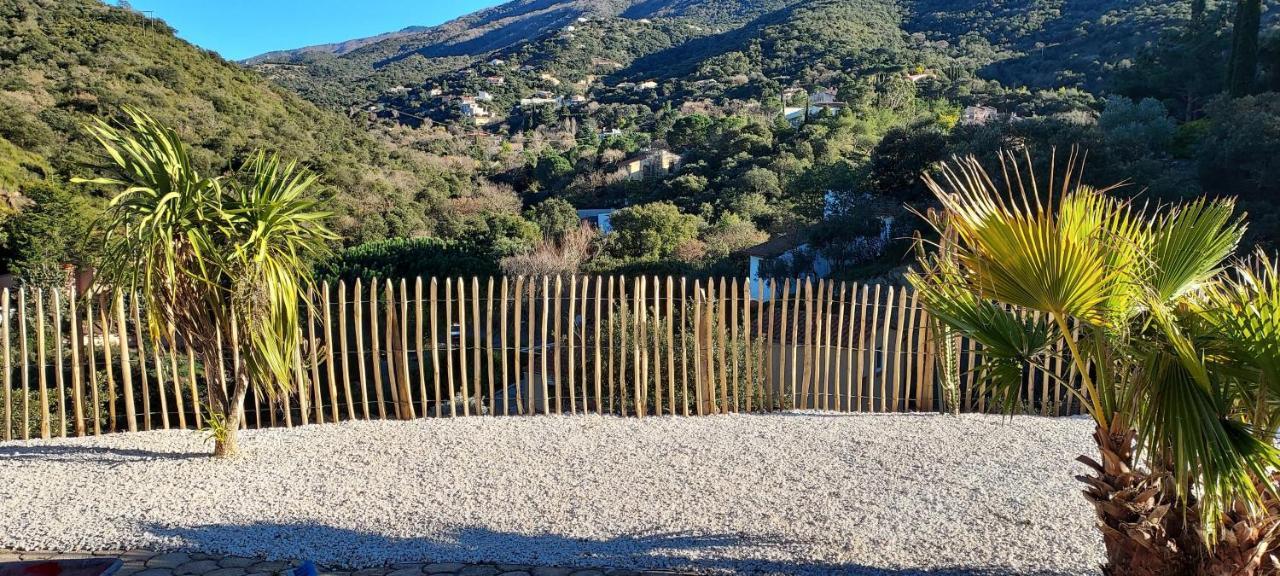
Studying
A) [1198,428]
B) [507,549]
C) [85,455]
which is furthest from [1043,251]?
[85,455]

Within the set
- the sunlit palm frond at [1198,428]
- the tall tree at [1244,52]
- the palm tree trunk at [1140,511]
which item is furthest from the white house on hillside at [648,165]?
the sunlit palm frond at [1198,428]

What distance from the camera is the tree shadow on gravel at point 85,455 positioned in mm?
5336

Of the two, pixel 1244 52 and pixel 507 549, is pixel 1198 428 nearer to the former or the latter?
pixel 507 549

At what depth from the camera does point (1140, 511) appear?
2906 millimetres

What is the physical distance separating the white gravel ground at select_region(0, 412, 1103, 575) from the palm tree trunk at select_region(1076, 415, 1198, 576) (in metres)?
0.95

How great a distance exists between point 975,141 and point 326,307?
19370 mm

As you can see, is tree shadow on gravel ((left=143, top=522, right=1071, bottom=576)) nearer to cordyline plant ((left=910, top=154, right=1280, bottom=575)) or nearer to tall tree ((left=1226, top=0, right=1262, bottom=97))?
cordyline plant ((left=910, top=154, right=1280, bottom=575))

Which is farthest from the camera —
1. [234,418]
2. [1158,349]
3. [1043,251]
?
[234,418]

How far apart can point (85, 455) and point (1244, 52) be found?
101 ft

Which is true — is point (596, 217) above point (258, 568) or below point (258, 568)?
above

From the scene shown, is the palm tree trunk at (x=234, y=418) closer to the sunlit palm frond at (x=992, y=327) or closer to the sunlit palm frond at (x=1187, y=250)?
the sunlit palm frond at (x=992, y=327)

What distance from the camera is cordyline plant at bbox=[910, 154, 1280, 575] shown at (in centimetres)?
247

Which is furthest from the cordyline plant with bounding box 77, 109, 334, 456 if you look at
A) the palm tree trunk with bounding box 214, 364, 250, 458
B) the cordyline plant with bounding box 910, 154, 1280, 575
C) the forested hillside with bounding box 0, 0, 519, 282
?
the forested hillside with bounding box 0, 0, 519, 282

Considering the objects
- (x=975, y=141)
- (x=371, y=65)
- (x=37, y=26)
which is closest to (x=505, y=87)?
(x=371, y=65)
